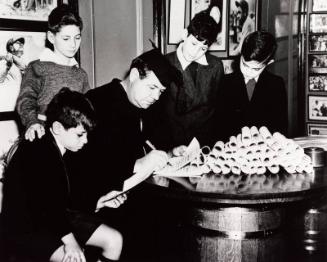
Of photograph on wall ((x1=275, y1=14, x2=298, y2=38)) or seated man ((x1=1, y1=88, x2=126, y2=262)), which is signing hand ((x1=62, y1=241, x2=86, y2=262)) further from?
photograph on wall ((x1=275, y1=14, x2=298, y2=38))

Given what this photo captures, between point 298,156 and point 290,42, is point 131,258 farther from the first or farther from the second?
point 290,42

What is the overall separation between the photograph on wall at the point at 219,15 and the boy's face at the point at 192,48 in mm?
1565

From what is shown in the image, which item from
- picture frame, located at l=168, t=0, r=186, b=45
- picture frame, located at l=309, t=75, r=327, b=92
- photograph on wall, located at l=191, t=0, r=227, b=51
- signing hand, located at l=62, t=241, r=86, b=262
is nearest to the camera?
signing hand, located at l=62, t=241, r=86, b=262

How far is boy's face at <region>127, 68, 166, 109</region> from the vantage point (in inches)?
95.3

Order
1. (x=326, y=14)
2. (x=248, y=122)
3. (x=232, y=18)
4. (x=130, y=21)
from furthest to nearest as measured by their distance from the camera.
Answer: (x=326, y=14) < (x=232, y=18) < (x=130, y=21) < (x=248, y=122)

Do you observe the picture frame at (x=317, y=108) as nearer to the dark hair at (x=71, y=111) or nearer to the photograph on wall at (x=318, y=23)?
the photograph on wall at (x=318, y=23)

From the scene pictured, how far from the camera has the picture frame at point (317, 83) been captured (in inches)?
232

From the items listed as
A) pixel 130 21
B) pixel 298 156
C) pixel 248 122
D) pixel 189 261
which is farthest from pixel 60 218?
pixel 130 21

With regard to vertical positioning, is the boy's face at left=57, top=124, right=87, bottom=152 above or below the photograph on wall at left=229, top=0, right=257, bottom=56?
below

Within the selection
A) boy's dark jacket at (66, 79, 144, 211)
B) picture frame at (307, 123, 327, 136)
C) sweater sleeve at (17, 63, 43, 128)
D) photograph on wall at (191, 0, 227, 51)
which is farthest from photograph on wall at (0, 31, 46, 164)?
picture frame at (307, 123, 327, 136)

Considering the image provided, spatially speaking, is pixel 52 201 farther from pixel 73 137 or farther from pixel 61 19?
pixel 61 19

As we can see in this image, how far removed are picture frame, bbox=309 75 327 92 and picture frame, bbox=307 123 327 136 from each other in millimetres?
478

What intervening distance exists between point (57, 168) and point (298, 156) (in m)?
1.35

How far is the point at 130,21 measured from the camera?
169 inches
